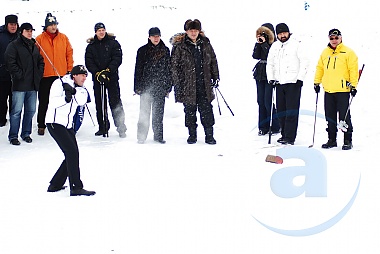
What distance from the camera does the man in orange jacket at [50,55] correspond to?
8.70 meters

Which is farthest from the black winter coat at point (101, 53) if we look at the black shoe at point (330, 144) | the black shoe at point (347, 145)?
the black shoe at point (347, 145)

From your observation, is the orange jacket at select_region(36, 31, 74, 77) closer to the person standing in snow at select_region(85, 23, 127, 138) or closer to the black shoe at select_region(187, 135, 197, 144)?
the person standing in snow at select_region(85, 23, 127, 138)

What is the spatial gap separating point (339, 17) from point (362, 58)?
4.78 meters

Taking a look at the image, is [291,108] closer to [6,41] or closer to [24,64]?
[24,64]

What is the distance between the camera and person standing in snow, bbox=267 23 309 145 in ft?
26.3

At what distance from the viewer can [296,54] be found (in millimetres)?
8039

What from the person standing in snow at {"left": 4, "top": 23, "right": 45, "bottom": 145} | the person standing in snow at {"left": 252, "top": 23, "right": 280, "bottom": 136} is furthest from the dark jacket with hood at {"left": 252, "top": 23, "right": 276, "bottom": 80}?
the person standing in snow at {"left": 4, "top": 23, "right": 45, "bottom": 145}

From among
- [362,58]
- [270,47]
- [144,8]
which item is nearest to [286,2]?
[144,8]

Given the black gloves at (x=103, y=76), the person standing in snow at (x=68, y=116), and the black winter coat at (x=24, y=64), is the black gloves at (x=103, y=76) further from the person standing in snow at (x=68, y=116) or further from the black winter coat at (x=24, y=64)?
the person standing in snow at (x=68, y=116)

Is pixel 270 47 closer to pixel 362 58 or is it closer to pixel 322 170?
pixel 322 170

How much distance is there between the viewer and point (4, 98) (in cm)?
891

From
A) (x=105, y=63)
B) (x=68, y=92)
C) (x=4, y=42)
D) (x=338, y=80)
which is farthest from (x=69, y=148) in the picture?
(x=338, y=80)

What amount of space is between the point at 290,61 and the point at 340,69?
79 cm

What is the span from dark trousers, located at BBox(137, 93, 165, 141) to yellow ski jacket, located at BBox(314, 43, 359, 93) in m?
2.66
